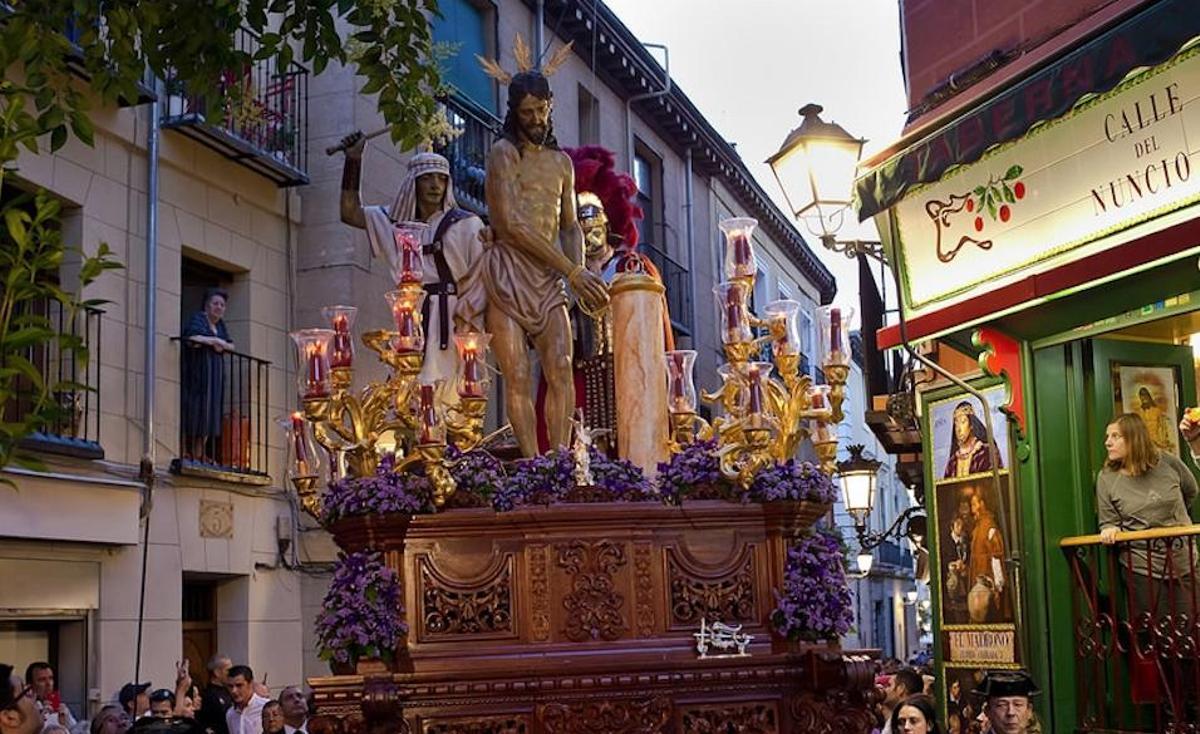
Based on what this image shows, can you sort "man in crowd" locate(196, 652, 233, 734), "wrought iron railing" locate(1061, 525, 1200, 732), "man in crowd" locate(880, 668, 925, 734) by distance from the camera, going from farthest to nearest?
"man in crowd" locate(196, 652, 233, 734)
"man in crowd" locate(880, 668, 925, 734)
"wrought iron railing" locate(1061, 525, 1200, 732)

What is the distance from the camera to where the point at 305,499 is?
7.76 m

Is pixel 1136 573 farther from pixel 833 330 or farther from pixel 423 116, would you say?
pixel 423 116

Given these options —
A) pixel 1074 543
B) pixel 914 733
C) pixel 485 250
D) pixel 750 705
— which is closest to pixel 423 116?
pixel 485 250

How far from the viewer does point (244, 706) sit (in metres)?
10.3

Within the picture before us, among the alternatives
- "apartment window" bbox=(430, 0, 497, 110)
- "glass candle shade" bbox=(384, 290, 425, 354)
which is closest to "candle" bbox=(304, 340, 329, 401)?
"glass candle shade" bbox=(384, 290, 425, 354)

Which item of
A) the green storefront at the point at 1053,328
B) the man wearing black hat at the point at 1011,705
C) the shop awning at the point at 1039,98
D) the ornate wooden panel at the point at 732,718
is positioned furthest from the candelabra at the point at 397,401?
the green storefront at the point at 1053,328

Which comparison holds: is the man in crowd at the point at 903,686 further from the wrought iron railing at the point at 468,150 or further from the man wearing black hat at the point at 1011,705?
the wrought iron railing at the point at 468,150

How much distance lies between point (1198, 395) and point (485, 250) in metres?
4.34

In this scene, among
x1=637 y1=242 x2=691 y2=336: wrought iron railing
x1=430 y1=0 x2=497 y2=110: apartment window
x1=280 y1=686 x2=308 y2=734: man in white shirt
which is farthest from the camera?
x1=637 y1=242 x2=691 y2=336: wrought iron railing

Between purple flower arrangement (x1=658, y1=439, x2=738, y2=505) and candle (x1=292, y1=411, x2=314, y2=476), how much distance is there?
1703mm

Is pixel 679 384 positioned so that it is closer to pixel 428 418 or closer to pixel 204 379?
pixel 428 418

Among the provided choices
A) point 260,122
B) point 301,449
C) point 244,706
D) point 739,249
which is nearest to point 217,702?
point 244,706

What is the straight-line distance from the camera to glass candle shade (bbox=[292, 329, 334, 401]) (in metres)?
7.47

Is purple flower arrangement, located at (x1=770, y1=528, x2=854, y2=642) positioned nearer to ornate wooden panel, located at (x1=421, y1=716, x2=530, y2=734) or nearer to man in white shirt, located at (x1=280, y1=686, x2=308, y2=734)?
ornate wooden panel, located at (x1=421, y1=716, x2=530, y2=734)
